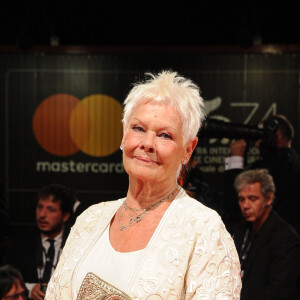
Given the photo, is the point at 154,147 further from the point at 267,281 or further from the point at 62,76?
the point at 62,76

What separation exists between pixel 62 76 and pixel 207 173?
1731 mm

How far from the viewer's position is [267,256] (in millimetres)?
2891

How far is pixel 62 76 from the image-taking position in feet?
17.9

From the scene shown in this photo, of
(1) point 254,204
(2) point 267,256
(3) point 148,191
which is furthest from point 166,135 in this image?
(1) point 254,204

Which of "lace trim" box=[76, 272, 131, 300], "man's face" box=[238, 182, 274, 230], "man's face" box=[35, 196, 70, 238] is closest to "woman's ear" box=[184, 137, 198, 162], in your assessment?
"lace trim" box=[76, 272, 131, 300]

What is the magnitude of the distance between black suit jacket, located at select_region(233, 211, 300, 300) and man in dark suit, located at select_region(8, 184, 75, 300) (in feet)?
3.70

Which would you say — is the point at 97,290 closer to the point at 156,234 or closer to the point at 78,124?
the point at 156,234

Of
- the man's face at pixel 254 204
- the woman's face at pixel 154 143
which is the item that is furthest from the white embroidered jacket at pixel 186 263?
the man's face at pixel 254 204

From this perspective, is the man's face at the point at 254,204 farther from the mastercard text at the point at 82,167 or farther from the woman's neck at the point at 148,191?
the mastercard text at the point at 82,167

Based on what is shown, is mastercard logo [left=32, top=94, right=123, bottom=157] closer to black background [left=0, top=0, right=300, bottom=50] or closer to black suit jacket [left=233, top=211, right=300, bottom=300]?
black background [left=0, top=0, right=300, bottom=50]

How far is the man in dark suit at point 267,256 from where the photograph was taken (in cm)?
284

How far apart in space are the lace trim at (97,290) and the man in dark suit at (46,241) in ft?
6.44

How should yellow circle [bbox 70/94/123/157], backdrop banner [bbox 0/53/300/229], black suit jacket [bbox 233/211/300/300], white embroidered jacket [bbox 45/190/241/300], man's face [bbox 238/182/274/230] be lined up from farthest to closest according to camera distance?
yellow circle [bbox 70/94/123/157], backdrop banner [bbox 0/53/300/229], man's face [bbox 238/182/274/230], black suit jacket [bbox 233/211/300/300], white embroidered jacket [bbox 45/190/241/300]

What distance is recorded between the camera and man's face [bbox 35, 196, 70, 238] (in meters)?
3.44
